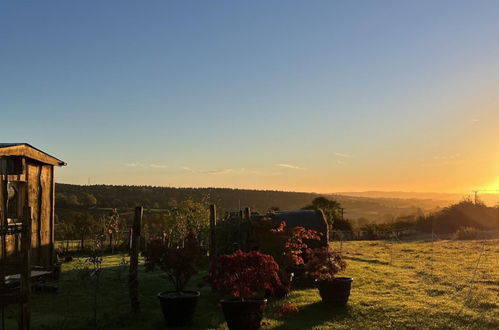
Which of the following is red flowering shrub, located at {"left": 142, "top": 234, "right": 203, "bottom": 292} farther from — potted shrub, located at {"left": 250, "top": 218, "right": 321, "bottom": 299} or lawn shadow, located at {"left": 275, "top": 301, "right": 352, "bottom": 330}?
potted shrub, located at {"left": 250, "top": 218, "right": 321, "bottom": 299}

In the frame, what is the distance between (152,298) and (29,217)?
5171mm

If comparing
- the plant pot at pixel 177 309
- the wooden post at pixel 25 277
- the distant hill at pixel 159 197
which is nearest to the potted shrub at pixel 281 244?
the plant pot at pixel 177 309

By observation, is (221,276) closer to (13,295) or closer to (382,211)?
(13,295)

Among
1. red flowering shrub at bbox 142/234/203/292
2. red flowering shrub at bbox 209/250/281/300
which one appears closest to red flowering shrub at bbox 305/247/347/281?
red flowering shrub at bbox 209/250/281/300

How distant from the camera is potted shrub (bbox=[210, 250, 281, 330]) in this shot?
9016 mm

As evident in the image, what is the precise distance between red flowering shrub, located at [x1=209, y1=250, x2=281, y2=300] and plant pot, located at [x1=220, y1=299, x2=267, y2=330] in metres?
0.16

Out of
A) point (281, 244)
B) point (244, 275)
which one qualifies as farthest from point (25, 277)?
point (281, 244)

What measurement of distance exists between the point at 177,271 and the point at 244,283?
5.67ft

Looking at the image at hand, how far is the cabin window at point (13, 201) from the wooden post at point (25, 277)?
6229mm

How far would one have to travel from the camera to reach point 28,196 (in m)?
14.3

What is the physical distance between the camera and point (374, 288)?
13.7 metres

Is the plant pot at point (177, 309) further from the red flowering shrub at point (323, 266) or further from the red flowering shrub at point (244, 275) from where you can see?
the red flowering shrub at point (323, 266)

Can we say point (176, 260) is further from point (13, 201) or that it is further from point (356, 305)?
point (13, 201)

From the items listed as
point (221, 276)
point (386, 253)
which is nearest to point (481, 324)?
point (221, 276)
